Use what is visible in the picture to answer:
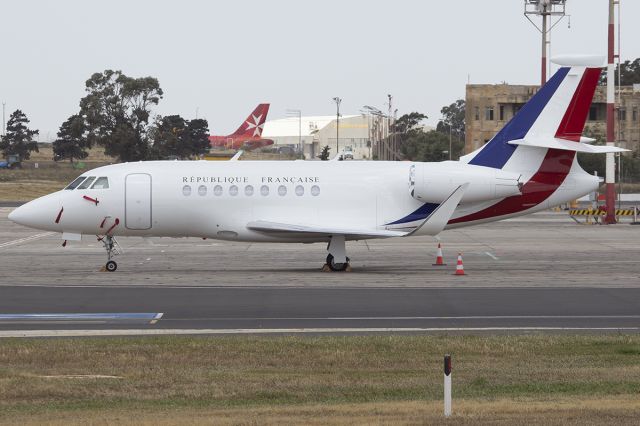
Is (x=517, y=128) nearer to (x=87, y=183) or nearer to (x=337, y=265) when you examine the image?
(x=337, y=265)

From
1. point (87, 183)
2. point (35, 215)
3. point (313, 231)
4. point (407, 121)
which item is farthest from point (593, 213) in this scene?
point (407, 121)

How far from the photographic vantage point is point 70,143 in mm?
119250

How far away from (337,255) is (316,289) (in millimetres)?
4705

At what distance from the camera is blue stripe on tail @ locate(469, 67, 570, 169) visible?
31.4 metres

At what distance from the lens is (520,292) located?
26.2m

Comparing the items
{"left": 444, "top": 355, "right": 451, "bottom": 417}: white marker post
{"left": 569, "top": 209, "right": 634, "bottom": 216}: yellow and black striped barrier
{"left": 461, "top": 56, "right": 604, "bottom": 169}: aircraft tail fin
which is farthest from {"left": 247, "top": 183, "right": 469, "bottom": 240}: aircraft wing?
{"left": 569, "top": 209, "right": 634, "bottom": 216}: yellow and black striped barrier

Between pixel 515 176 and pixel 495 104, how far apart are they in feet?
261

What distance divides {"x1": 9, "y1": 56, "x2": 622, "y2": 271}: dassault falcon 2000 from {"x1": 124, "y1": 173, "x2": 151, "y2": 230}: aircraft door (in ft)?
0.09

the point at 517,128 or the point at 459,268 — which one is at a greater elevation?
the point at 517,128

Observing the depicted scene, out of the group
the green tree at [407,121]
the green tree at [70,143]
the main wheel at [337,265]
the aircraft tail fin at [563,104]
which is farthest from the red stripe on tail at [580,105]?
the green tree at [407,121]

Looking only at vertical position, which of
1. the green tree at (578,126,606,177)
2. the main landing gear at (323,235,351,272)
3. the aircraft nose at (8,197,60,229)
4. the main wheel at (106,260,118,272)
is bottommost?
the main wheel at (106,260,118,272)

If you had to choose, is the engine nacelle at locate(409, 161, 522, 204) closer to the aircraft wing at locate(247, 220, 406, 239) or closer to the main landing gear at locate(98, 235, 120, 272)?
the aircraft wing at locate(247, 220, 406, 239)

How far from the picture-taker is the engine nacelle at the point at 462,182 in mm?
31141

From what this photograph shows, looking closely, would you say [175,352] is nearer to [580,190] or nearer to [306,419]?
[306,419]
